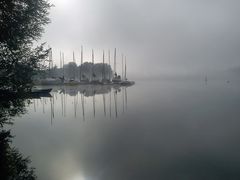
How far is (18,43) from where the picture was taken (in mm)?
12336

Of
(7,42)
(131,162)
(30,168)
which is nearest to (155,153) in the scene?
(131,162)

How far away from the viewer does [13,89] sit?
1212cm

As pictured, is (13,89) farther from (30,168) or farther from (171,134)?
(171,134)

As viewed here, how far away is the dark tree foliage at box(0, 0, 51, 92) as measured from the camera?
11.6 meters

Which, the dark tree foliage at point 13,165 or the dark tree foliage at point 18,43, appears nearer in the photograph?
the dark tree foliage at point 13,165

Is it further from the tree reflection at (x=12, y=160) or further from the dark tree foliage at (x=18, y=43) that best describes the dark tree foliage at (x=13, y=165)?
the dark tree foliage at (x=18, y=43)

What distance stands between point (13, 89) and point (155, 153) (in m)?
8.32

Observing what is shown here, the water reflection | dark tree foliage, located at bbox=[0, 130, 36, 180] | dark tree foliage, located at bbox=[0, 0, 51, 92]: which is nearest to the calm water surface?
dark tree foliage, located at bbox=[0, 130, 36, 180]

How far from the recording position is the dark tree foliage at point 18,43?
11633mm

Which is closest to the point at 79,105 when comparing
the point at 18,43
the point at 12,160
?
the point at 18,43

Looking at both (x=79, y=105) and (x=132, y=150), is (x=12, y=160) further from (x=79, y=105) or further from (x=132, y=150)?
(x=79, y=105)

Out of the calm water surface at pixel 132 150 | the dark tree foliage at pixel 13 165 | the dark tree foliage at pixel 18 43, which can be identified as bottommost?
the calm water surface at pixel 132 150

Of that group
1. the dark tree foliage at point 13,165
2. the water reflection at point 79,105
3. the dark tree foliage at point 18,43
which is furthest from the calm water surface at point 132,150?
the water reflection at point 79,105

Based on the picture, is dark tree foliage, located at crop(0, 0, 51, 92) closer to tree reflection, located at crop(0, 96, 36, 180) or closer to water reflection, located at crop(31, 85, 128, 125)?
tree reflection, located at crop(0, 96, 36, 180)
